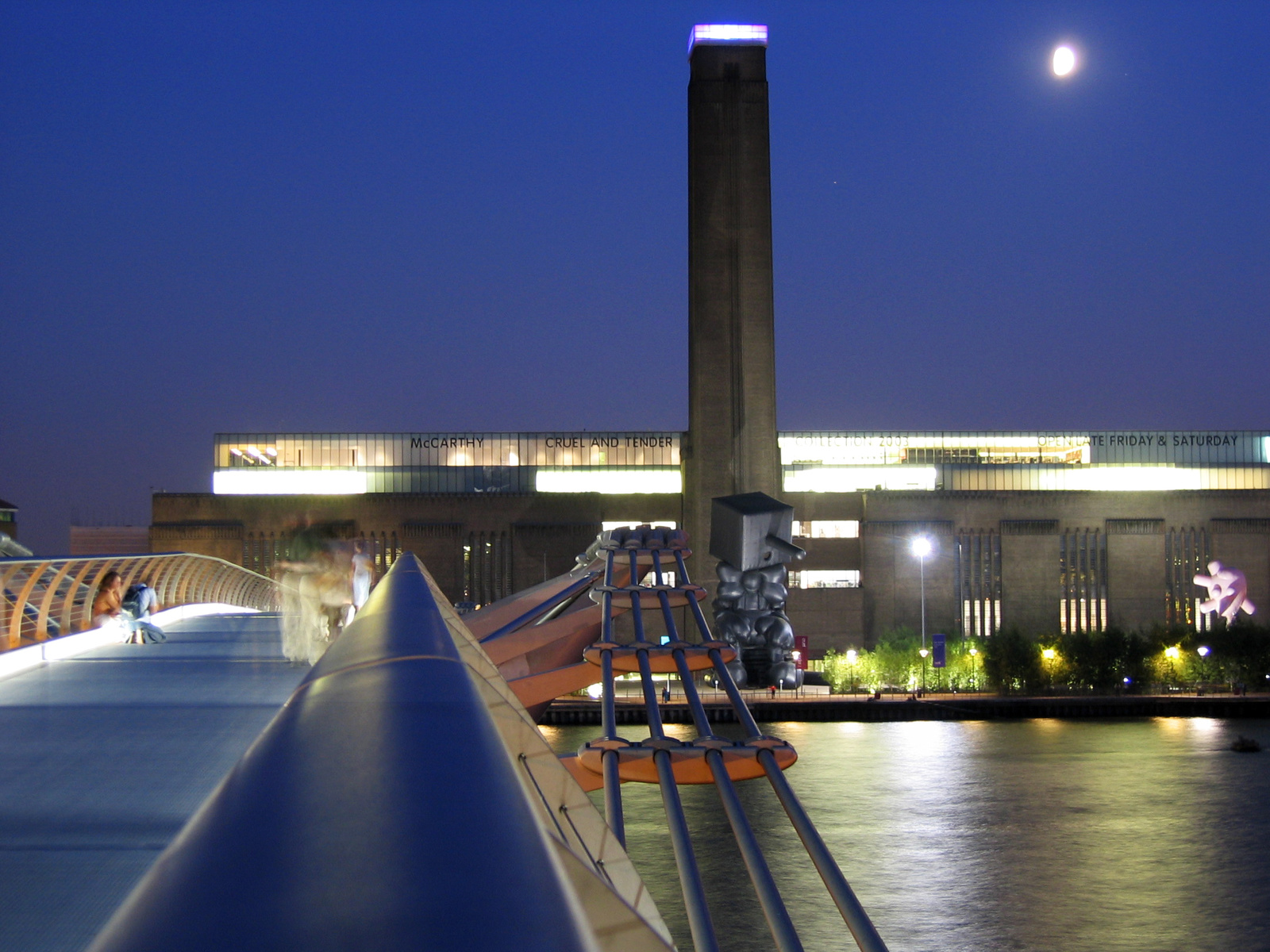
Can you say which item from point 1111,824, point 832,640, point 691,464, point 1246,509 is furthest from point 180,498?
point 1246,509

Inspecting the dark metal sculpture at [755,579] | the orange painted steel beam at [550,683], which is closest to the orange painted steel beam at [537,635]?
the orange painted steel beam at [550,683]

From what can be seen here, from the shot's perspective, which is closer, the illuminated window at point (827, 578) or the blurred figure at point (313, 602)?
the blurred figure at point (313, 602)

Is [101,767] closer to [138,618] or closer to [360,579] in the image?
[360,579]

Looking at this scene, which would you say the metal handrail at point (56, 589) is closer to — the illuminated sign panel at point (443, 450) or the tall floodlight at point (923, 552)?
the tall floodlight at point (923, 552)

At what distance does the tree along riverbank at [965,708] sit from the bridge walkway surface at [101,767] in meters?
37.7

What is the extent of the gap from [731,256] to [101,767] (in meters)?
47.9

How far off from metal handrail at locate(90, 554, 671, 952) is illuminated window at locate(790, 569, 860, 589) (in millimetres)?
53517

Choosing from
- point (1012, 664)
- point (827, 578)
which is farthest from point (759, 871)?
point (827, 578)

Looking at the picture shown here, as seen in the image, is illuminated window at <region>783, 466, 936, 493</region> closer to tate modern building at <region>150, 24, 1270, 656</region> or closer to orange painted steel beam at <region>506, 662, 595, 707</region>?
tate modern building at <region>150, 24, 1270, 656</region>

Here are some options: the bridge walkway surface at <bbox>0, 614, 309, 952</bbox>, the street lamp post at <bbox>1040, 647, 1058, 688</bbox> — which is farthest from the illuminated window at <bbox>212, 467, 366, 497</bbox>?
the bridge walkway surface at <bbox>0, 614, 309, 952</bbox>

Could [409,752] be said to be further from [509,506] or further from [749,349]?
[509,506]

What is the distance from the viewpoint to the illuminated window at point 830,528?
2174 inches

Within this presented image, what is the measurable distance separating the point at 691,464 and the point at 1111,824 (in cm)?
2662

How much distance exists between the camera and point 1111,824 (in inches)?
1166
